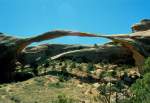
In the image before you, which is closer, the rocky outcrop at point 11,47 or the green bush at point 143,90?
the green bush at point 143,90

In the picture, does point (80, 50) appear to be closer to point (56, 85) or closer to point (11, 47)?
point (11, 47)

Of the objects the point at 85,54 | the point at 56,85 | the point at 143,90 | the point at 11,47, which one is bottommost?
the point at 56,85

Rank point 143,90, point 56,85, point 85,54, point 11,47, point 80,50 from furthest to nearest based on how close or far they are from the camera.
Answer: point 80,50 → point 85,54 → point 11,47 → point 56,85 → point 143,90

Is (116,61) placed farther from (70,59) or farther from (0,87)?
(0,87)

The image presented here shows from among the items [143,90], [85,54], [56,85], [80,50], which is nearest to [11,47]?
[56,85]

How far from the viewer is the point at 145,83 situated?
31.0m

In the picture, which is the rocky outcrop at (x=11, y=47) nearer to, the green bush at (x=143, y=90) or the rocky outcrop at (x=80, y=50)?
the rocky outcrop at (x=80, y=50)

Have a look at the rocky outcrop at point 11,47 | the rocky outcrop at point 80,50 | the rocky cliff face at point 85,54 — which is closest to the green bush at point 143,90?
the rocky outcrop at point 80,50

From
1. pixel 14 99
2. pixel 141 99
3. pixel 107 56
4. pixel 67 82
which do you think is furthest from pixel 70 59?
pixel 141 99

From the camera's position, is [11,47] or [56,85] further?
[11,47]

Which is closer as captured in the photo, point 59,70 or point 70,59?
point 59,70

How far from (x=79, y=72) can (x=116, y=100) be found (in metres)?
14.8

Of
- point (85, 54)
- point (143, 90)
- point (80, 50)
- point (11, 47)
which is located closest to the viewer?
point (143, 90)

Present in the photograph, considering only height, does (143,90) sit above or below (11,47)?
below
